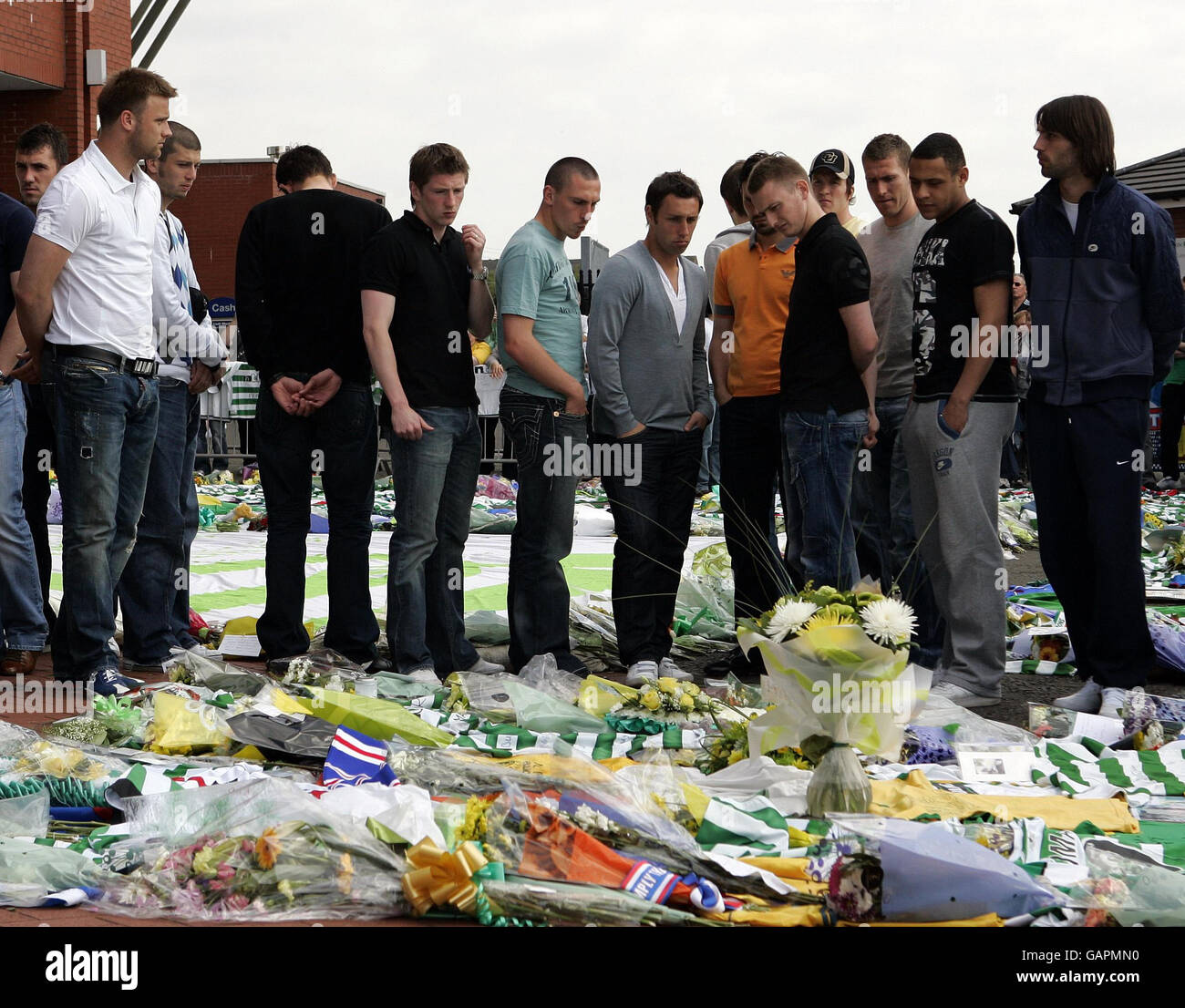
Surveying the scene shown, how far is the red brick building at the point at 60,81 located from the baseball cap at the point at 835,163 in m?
12.8

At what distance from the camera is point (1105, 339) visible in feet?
16.7

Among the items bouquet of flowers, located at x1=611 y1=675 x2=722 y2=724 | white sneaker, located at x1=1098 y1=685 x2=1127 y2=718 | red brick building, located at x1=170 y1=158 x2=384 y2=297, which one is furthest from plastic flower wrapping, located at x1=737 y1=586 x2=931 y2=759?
red brick building, located at x1=170 y1=158 x2=384 y2=297

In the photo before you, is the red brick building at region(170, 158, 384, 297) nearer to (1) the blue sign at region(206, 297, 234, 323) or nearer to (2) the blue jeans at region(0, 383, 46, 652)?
(1) the blue sign at region(206, 297, 234, 323)

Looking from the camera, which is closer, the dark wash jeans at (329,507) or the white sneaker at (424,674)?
the white sneaker at (424,674)

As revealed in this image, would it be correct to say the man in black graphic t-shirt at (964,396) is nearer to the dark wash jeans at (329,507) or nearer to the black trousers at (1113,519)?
the black trousers at (1113,519)

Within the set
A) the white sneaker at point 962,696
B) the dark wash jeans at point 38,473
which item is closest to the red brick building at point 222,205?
the dark wash jeans at point 38,473

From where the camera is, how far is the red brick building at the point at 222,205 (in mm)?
34188

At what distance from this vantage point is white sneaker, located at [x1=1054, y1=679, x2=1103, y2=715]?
5.09m

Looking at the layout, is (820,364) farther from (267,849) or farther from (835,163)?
(267,849)

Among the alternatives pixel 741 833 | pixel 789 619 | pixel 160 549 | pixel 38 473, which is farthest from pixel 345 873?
pixel 38 473

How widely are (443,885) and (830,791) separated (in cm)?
105

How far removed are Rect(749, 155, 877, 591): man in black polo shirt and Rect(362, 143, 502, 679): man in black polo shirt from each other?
1.27m

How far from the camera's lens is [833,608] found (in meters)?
3.34
